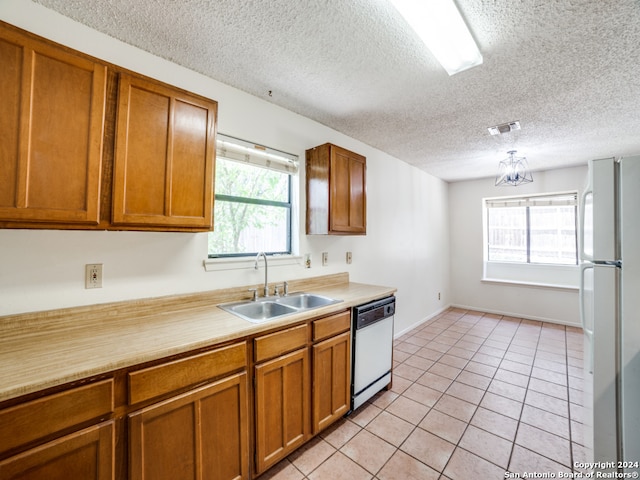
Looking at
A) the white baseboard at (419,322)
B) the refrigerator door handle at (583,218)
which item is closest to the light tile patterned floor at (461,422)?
the white baseboard at (419,322)

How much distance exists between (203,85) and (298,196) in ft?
3.62

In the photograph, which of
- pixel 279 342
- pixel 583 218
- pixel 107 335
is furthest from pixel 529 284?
pixel 107 335

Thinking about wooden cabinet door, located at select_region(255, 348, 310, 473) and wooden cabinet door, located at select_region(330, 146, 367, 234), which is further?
wooden cabinet door, located at select_region(330, 146, 367, 234)

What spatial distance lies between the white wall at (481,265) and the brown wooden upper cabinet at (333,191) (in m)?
3.46

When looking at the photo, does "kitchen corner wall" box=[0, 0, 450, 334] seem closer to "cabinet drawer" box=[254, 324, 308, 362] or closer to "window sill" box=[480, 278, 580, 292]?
"cabinet drawer" box=[254, 324, 308, 362]

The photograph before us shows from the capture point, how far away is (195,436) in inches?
48.7

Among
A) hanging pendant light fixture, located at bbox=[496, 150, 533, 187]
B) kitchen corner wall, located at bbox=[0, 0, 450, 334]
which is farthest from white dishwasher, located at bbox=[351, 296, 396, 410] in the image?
hanging pendant light fixture, located at bbox=[496, 150, 533, 187]

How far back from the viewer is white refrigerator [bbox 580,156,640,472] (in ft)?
4.07

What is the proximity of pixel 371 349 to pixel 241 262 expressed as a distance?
126 cm

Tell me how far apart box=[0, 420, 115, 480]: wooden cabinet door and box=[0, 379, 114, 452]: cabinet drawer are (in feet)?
0.14

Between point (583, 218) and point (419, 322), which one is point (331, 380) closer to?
point (583, 218)

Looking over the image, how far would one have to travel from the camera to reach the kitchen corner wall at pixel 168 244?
1309 mm

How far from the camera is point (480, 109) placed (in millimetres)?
2348

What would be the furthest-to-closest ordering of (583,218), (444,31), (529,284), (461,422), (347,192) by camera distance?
(529,284) < (347,192) < (461,422) < (583,218) < (444,31)
